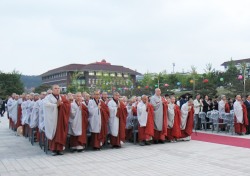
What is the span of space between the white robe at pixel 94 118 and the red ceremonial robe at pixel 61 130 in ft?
3.38

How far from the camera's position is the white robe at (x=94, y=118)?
9.97 metres

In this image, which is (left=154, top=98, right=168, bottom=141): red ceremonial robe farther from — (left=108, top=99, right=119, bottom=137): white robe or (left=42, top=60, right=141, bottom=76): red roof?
(left=42, top=60, right=141, bottom=76): red roof

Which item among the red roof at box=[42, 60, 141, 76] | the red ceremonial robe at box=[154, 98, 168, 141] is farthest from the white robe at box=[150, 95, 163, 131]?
the red roof at box=[42, 60, 141, 76]

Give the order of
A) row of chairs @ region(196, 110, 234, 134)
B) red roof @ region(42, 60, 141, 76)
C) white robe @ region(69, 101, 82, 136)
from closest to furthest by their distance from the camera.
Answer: white robe @ region(69, 101, 82, 136) < row of chairs @ region(196, 110, 234, 134) < red roof @ region(42, 60, 141, 76)

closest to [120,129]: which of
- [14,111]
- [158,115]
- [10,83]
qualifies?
[158,115]

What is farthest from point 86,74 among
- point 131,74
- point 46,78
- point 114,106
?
point 114,106

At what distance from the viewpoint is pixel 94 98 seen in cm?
1034

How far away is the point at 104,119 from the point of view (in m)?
10.2

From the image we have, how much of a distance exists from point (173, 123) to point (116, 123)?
8.24ft

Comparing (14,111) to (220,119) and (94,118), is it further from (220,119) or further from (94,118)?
(220,119)

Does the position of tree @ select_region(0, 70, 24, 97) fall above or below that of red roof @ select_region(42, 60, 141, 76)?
below

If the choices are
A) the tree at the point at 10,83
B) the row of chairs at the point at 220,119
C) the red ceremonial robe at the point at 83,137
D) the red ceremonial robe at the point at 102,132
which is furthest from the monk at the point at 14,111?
the tree at the point at 10,83

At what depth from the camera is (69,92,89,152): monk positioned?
31.5 feet

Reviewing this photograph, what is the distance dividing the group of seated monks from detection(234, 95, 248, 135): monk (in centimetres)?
265
